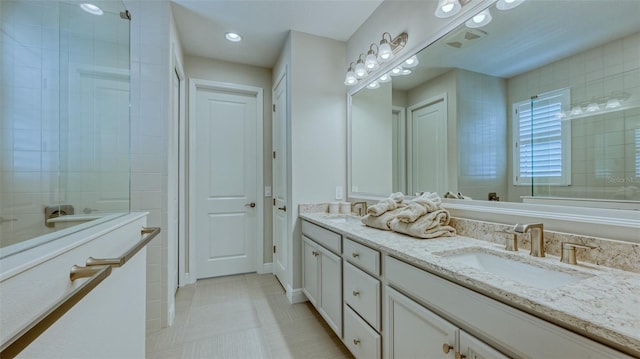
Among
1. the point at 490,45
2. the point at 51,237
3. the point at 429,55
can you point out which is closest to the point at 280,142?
the point at 429,55

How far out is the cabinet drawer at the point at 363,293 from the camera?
4.37 ft

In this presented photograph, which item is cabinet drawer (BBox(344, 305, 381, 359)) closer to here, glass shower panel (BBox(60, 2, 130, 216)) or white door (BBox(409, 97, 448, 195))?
white door (BBox(409, 97, 448, 195))

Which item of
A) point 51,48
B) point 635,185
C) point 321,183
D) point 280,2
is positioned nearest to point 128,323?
point 51,48

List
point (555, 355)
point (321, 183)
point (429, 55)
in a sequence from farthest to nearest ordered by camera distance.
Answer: point (321, 183)
point (429, 55)
point (555, 355)

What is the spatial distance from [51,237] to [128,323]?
561 millimetres

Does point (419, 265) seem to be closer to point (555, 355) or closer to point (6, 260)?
point (555, 355)

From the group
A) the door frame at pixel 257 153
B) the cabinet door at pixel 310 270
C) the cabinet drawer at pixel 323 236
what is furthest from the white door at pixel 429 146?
the door frame at pixel 257 153

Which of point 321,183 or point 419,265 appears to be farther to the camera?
point 321,183

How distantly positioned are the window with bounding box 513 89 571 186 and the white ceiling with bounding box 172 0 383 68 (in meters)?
1.52

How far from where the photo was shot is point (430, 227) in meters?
1.42

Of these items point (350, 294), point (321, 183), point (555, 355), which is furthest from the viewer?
point (321, 183)

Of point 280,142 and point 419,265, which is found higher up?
point 280,142

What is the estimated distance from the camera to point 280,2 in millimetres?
2098

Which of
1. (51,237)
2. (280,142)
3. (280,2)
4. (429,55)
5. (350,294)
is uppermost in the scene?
(280,2)
